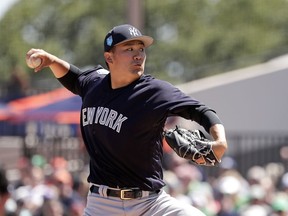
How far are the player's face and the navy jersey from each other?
0.30 ft

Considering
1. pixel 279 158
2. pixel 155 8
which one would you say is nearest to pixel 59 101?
pixel 279 158

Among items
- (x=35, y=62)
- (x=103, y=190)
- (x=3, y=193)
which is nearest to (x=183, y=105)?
(x=103, y=190)

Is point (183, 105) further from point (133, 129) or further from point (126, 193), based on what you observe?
point (126, 193)

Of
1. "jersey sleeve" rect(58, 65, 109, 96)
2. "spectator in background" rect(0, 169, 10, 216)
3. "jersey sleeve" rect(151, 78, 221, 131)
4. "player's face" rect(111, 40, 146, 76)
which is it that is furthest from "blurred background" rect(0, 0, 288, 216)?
"jersey sleeve" rect(151, 78, 221, 131)

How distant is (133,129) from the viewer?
271 inches

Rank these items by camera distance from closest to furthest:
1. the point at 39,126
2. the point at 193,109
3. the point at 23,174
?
the point at 193,109 → the point at 23,174 → the point at 39,126

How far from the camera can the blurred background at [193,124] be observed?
12.9 meters

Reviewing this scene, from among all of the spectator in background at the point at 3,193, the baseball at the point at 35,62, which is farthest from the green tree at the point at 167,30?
the baseball at the point at 35,62

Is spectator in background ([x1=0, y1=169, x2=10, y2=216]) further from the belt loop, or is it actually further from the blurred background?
→ the belt loop

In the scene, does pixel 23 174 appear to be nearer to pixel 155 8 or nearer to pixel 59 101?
pixel 59 101

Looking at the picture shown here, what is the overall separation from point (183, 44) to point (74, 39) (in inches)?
245

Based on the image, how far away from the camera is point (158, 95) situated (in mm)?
6871

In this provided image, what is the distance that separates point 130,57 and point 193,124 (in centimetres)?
1225

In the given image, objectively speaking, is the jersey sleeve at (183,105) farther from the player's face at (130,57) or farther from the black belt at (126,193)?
the black belt at (126,193)
